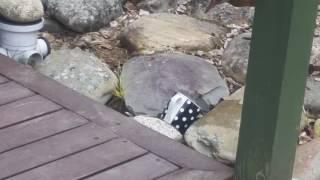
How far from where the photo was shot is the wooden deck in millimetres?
2406

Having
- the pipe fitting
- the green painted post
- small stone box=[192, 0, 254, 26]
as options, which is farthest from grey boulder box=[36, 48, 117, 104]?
the green painted post

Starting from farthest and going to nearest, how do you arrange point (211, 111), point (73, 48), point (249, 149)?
point (73, 48) < point (211, 111) < point (249, 149)

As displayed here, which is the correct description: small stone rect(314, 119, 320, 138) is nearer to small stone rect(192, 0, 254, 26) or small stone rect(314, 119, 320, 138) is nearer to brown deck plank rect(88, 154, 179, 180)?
brown deck plank rect(88, 154, 179, 180)

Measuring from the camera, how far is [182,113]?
2.95 m

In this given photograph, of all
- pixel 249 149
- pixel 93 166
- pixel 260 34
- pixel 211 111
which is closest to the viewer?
pixel 260 34

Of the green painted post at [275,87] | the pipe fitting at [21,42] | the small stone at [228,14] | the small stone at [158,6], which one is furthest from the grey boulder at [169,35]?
the green painted post at [275,87]

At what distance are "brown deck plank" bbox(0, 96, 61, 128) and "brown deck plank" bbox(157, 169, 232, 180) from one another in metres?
0.59

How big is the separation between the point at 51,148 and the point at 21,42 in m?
0.96

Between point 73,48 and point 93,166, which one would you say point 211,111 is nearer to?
point 93,166

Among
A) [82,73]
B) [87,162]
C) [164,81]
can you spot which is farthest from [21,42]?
[87,162]

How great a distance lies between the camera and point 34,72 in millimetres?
3078

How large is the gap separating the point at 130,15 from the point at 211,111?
1354mm

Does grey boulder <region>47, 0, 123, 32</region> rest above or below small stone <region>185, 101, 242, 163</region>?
above

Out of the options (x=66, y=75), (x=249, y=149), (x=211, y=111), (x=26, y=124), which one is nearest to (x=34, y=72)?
(x=66, y=75)
